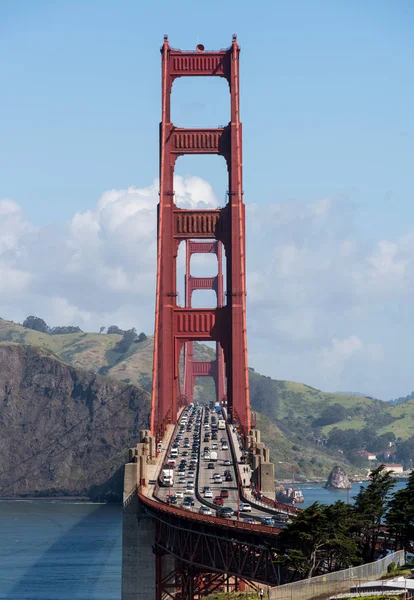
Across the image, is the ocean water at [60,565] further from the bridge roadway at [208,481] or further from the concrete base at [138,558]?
the concrete base at [138,558]

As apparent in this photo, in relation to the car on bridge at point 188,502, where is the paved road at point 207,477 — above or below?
above

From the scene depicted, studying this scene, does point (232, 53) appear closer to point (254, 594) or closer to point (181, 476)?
point (181, 476)

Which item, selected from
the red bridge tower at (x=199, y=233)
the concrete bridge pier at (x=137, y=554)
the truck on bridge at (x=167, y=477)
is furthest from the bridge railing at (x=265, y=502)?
the red bridge tower at (x=199, y=233)

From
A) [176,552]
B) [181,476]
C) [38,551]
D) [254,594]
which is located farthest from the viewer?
[38,551]

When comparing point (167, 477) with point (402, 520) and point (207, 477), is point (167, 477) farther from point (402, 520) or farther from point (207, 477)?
point (402, 520)

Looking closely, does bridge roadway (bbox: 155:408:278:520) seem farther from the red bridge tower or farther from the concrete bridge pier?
the red bridge tower

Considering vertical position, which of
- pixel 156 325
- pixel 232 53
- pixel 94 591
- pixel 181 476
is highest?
pixel 232 53

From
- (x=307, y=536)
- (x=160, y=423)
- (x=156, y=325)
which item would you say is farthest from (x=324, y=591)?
(x=160, y=423)
